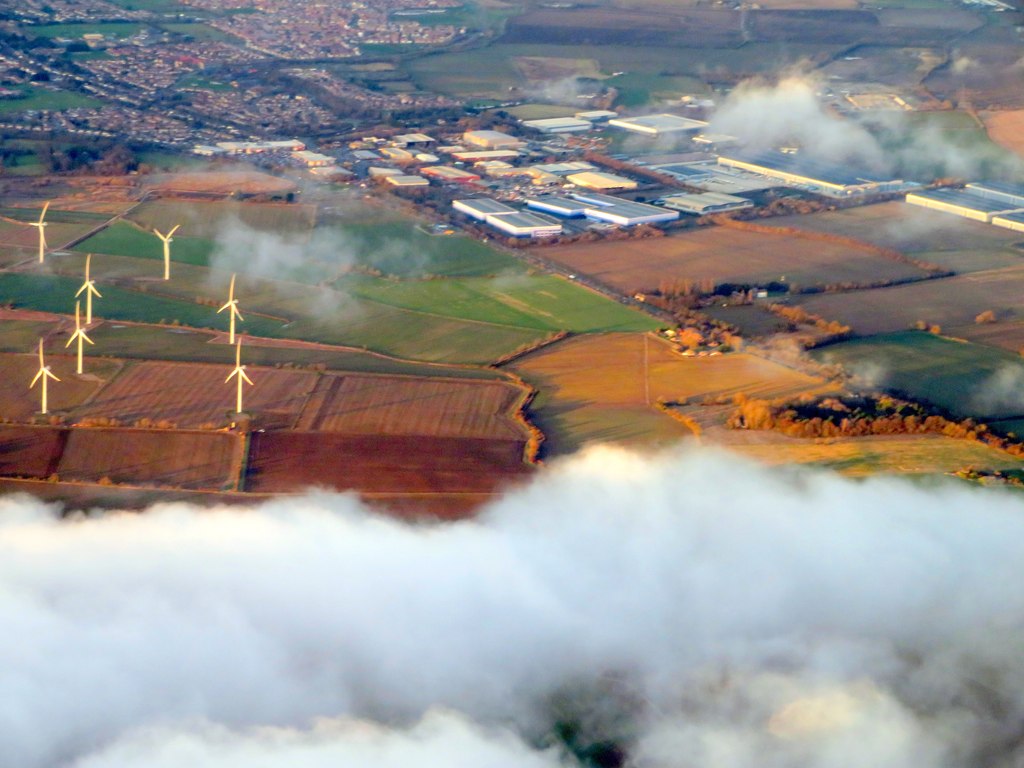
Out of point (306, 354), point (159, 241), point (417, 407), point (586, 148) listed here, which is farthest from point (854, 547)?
point (586, 148)

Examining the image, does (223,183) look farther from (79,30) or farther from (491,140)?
(79,30)

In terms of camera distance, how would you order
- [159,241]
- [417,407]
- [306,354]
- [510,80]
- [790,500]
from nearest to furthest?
[790,500] < [417,407] < [306,354] < [159,241] < [510,80]

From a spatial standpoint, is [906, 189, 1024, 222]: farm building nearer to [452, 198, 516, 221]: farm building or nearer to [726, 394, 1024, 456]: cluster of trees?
[452, 198, 516, 221]: farm building

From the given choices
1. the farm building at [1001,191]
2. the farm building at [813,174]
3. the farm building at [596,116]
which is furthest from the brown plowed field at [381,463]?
the farm building at [596,116]

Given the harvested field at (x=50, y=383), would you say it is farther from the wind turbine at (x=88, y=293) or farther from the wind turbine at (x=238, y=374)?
the wind turbine at (x=238, y=374)

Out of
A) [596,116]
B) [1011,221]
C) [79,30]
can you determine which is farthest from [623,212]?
[79,30]

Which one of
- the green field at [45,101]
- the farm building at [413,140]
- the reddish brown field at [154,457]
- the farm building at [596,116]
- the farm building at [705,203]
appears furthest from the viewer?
the farm building at [596,116]

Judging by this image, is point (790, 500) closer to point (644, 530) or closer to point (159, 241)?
point (644, 530)
